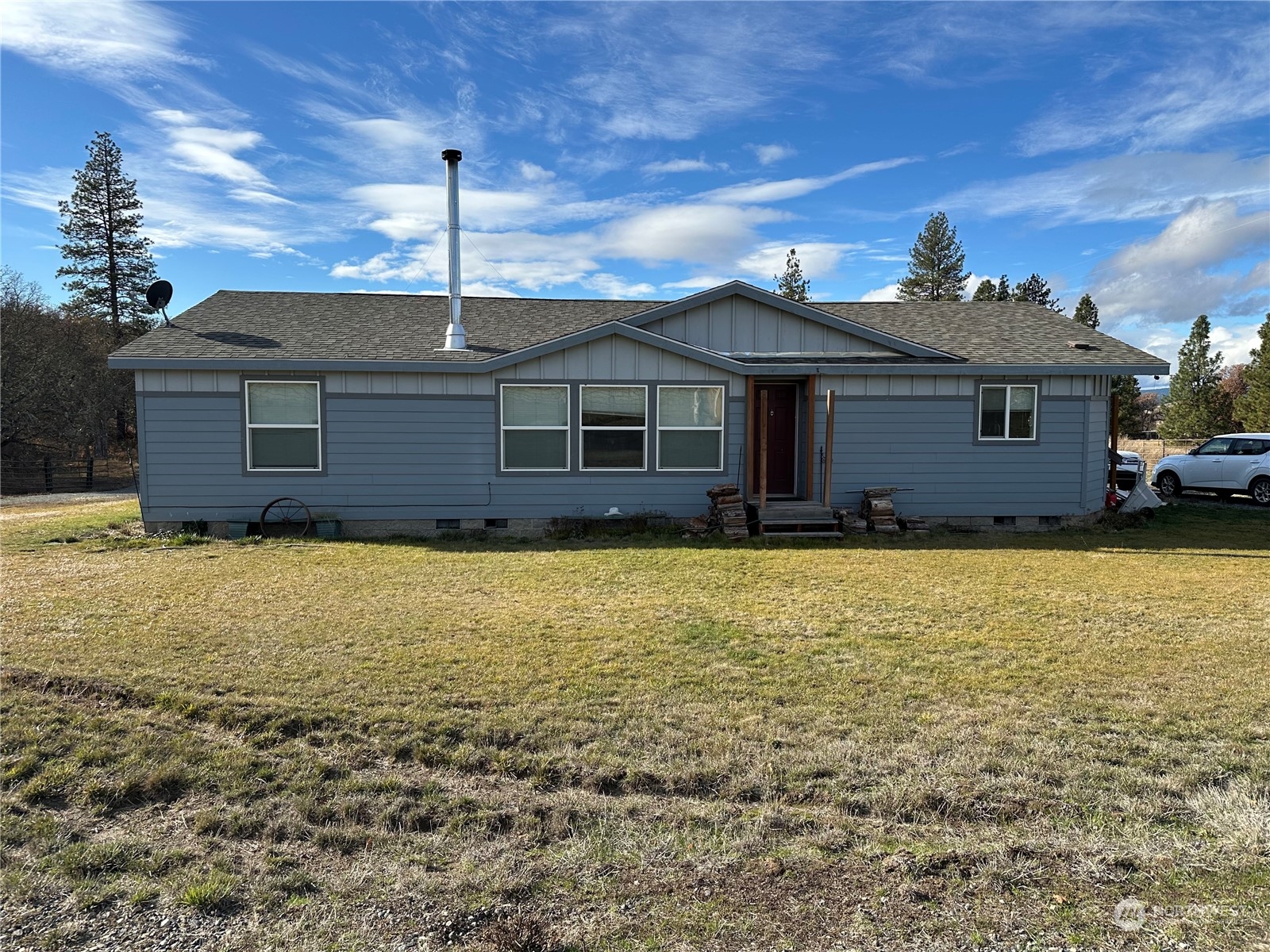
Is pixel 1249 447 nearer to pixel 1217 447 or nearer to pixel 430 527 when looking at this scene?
pixel 1217 447

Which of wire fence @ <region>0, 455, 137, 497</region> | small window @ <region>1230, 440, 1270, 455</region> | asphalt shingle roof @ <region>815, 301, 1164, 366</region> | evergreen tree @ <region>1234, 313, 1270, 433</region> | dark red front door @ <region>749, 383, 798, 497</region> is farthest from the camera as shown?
evergreen tree @ <region>1234, 313, 1270, 433</region>

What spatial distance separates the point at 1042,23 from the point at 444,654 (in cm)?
1285

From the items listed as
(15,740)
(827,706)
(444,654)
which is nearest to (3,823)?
(15,740)

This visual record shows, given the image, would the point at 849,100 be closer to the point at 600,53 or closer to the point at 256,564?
the point at 600,53

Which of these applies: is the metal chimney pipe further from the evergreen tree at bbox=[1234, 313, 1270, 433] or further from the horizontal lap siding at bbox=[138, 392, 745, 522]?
the evergreen tree at bbox=[1234, 313, 1270, 433]

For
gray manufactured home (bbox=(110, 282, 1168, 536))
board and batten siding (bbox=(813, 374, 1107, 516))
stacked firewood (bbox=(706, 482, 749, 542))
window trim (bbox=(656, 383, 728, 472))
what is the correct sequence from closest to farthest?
1. stacked firewood (bbox=(706, 482, 749, 542))
2. gray manufactured home (bbox=(110, 282, 1168, 536))
3. window trim (bbox=(656, 383, 728, 472))
4. board and batten siding (bbox=(813, 374, 1107, 516))

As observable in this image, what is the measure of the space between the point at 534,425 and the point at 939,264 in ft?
122

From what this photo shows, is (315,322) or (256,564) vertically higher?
(315,322)

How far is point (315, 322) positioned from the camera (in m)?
13.4

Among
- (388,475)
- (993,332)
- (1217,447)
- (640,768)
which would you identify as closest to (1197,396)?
(1217,447)

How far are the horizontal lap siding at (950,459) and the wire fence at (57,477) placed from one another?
701 inches

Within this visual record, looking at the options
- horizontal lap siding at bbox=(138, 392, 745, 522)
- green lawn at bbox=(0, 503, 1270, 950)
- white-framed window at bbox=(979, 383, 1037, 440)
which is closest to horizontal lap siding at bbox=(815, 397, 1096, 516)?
white-framed window at bbox=(979, 383, 1037, 440)

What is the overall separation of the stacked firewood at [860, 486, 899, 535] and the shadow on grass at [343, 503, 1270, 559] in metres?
0.21

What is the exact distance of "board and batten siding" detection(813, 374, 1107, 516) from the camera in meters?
12.7
